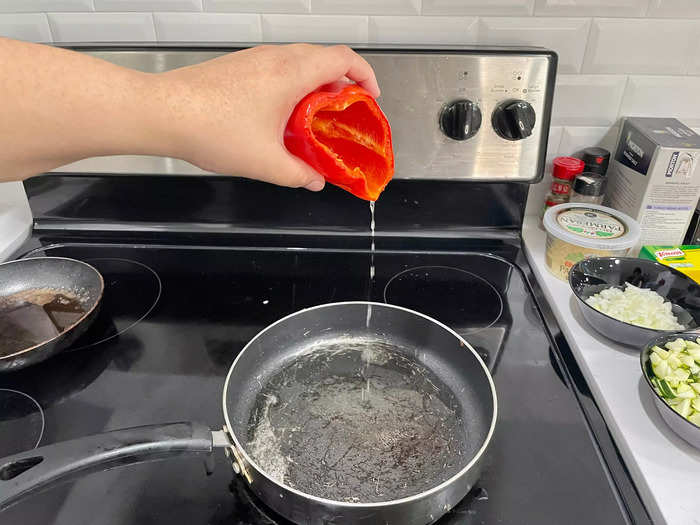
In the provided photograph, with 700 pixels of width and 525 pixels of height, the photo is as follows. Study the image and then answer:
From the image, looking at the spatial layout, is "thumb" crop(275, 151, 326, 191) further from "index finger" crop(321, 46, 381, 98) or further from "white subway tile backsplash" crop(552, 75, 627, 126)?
"white subway tile backsplash" crop(552, 75, 627, 126)

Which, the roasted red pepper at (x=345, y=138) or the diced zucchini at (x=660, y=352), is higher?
the roasted red pepper at (x=345, y=138)

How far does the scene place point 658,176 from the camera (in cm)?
70

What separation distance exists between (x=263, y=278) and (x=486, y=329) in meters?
0.32

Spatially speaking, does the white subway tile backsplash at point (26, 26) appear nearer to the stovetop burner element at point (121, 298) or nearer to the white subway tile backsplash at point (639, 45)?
the stovetop burner element at point (121, 298)

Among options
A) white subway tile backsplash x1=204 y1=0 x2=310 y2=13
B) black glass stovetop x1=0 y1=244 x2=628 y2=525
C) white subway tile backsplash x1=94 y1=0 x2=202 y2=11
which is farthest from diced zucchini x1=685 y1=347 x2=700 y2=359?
white subway tile backsplash x1=94 y1=0 x2=202 y2=11

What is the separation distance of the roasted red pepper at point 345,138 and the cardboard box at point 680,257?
40 centimetres

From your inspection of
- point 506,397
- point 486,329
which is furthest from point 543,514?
point 486,329

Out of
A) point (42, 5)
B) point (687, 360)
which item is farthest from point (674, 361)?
point (42, 5)

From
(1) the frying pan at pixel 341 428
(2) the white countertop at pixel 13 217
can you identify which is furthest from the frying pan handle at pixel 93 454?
(2) the white countertop at pixel 13 217

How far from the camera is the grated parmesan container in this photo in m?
0.69

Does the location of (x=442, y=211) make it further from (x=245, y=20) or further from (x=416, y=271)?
(x=245, y=20)

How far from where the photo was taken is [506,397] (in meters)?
0.56

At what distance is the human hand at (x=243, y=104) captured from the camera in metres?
0.43

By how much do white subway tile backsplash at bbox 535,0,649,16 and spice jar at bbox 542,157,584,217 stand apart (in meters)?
0.20
